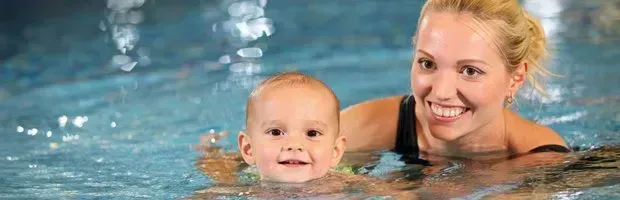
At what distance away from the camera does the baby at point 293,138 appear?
327cm

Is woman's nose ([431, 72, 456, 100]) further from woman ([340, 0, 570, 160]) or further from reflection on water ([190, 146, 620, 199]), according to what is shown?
reflection on water ([190, 146, 620, 199])

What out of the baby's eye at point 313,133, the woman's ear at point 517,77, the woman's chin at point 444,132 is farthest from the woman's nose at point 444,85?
the baby's eye at point 313,133

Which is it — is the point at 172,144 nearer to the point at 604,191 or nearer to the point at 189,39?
the point at 604,191

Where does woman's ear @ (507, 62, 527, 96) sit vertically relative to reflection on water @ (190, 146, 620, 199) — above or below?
above

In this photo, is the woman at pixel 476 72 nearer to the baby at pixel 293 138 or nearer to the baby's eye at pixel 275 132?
the baby at pixel 293 138

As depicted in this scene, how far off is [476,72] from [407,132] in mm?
614

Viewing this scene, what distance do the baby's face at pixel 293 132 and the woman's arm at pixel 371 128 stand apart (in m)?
0.86

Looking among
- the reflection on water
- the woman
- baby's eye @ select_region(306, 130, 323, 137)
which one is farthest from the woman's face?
baby's eye @ select_region(306, 130, 323, 137)

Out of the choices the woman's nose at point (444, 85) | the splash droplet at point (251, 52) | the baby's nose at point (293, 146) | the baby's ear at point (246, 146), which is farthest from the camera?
the splash droplet at point (251, 52)

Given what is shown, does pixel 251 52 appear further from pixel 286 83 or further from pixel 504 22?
pixel 286 83

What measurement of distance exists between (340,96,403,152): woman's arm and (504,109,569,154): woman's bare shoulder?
0.42 m

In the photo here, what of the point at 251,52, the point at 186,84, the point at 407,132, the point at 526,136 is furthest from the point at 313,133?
the point at 251,52

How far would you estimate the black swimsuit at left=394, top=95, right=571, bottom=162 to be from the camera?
413 centimetres

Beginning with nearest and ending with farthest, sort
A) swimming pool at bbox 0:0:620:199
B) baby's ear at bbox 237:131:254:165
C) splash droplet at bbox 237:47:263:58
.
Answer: baby's ear at bbox 237:131:254:165, swimming pool at bbox 0:0:620:199, splash droplet at bbox 237:47:263:58
